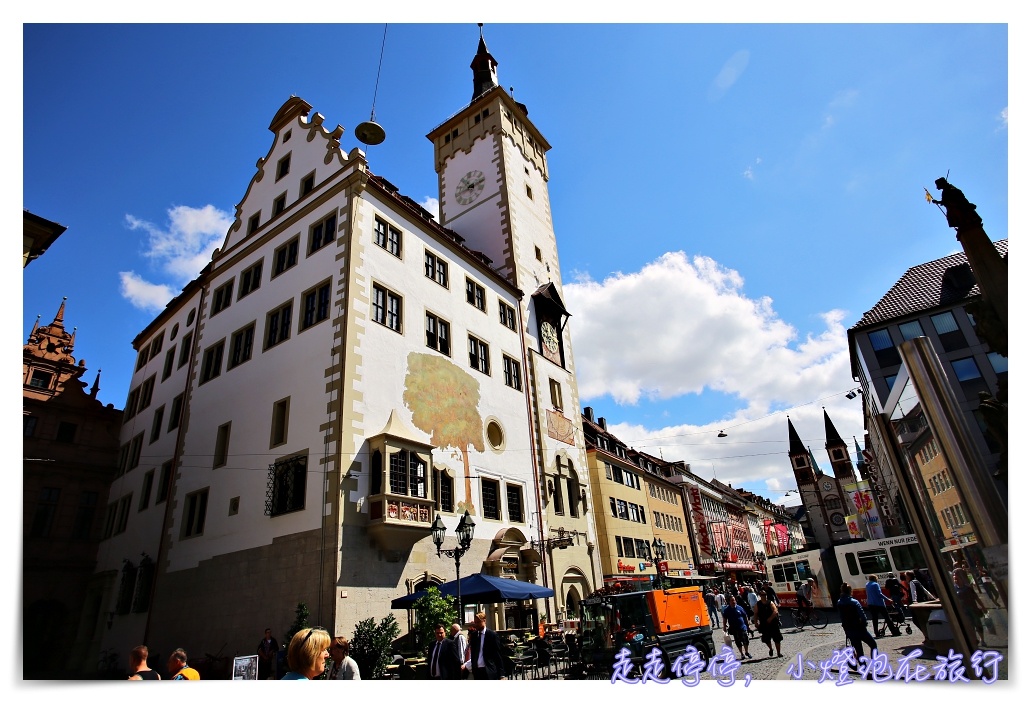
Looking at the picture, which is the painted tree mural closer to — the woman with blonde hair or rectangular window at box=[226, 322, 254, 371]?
rectangular window at box=[226, 322, 254, 371]

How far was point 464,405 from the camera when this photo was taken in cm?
2284

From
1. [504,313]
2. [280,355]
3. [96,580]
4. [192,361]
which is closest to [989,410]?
[280,355]

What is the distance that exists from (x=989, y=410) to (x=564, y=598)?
2102cm

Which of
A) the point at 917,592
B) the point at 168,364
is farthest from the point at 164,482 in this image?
the point at 917,592

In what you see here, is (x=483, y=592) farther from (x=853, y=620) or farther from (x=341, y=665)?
(x=853, y=620)

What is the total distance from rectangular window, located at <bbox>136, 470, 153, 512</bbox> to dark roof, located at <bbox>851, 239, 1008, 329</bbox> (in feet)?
101

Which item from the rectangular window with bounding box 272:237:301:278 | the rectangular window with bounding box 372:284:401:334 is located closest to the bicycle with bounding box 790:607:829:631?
the rectangular window with bounding box 372:284:401:334

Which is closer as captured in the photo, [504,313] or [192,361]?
[192,361]

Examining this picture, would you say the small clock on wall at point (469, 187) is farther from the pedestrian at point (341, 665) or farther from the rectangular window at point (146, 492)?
the pedestrian at point (341, 665)

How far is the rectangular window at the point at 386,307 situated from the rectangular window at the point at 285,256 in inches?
185

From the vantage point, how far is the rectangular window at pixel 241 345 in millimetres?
23203

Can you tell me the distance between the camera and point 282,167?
27.8m

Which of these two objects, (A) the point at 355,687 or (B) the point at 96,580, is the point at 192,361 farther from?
(A) the point at 355,687

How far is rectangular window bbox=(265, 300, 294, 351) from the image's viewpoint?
71.7 feet
